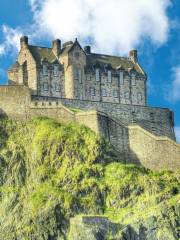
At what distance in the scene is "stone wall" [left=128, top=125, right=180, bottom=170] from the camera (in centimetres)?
10569

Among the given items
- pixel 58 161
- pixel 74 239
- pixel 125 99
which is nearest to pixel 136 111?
pixel 125 99

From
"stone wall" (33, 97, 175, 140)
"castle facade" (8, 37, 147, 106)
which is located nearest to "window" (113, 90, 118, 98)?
"castle facade" (8, 37, 147, 106)

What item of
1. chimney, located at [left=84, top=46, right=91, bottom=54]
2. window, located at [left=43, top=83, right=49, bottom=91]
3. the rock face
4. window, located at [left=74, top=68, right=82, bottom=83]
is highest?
chimney, located at [left=84, top=46, right=91, bottom=54]

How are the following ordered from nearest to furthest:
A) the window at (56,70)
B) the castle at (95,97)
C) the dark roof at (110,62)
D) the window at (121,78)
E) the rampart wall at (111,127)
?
the rampart wall at (111,127), the castle at (95,97), the window at (56,70), the dark roof at (110,62), the window at (121,78)

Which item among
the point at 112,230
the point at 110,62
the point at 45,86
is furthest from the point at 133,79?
the point at 112,230

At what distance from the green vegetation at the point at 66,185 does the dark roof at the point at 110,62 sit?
49.8ft

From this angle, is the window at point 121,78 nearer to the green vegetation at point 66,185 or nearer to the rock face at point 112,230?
the green vegetation at point 66,185

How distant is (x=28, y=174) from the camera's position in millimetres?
102875

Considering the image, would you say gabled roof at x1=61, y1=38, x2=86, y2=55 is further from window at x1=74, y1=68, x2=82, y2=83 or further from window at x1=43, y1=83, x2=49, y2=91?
window at x1=43, y1=83, x2=49, y2=91

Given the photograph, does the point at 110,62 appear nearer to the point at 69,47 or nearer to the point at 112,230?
the point at 69,47

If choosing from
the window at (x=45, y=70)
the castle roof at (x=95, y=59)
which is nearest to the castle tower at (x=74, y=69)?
the castle roof at (x=95, y=59)

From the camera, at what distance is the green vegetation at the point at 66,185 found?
98.2 metres

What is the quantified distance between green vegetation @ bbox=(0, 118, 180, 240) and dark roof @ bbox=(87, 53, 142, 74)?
15183mm

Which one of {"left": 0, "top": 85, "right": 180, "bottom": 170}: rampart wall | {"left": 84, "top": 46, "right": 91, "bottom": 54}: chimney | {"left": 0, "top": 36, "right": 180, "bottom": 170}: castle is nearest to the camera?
{"left": 0, "top": 85, "right": 180, "bottom": 170}: rampart wall
